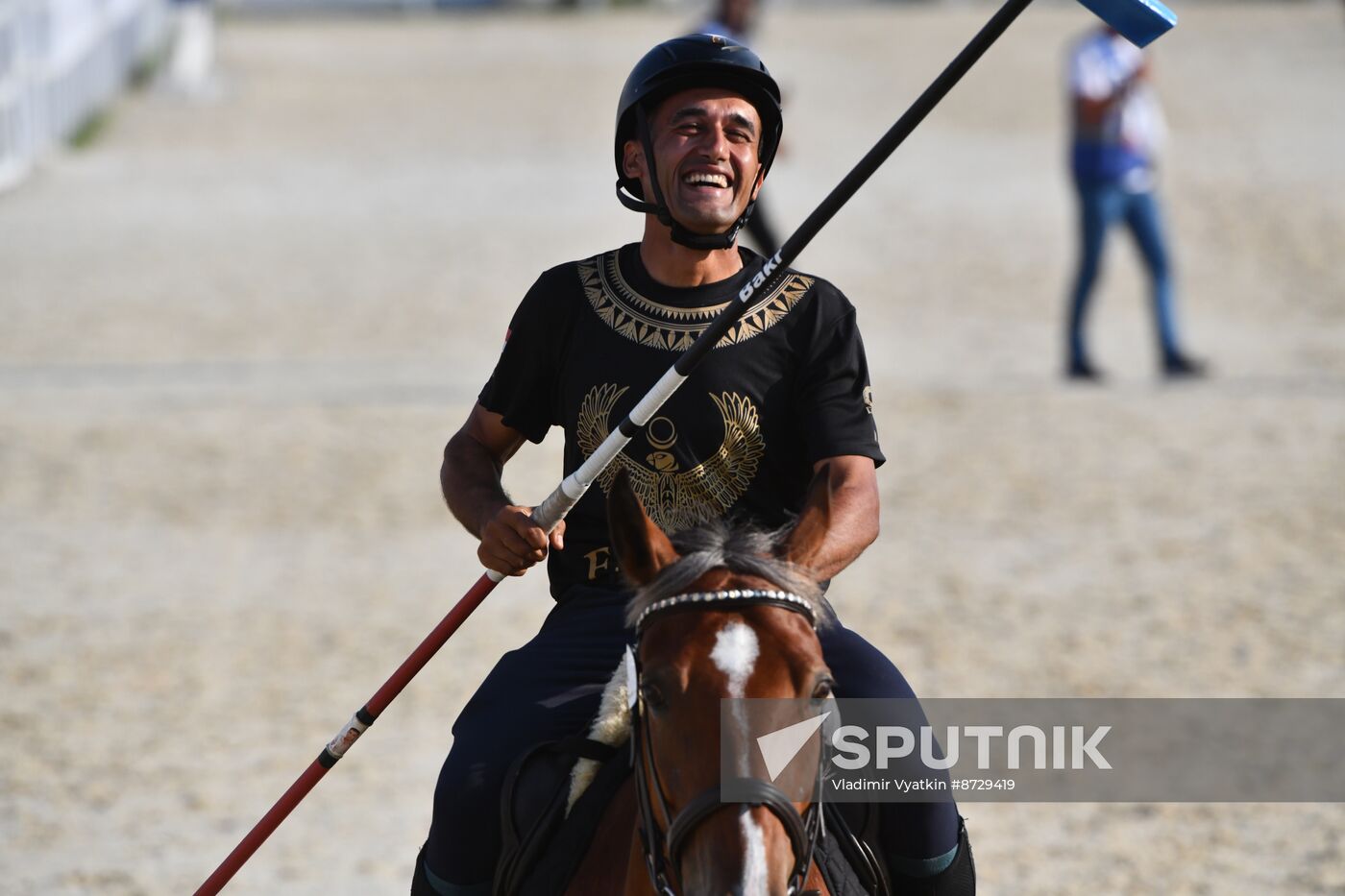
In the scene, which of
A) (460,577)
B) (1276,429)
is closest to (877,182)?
(1276,429)

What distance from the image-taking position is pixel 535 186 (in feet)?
66.8

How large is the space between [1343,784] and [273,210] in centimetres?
1479

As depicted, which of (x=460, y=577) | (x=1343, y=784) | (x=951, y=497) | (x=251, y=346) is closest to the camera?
(x=1343, y=784)

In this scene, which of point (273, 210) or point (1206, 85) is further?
point (1206, 85)

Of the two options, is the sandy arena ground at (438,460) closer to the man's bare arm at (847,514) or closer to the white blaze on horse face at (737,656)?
the man's bare arm at (847,514)

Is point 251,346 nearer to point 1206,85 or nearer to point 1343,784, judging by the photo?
point 1343,784

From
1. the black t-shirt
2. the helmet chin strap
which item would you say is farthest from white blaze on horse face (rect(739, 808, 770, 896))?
the helmet chin strap

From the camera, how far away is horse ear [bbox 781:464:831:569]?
2765mm

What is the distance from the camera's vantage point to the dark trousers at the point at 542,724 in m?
3.31

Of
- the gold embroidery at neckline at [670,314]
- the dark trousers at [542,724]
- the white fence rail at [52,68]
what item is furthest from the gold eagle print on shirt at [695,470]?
the white fence rail at [52,68]

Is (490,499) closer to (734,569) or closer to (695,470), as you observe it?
(695,470)

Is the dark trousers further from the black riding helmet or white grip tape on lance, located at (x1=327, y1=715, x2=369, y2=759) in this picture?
the black riding helmet

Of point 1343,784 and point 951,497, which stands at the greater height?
point 951,497

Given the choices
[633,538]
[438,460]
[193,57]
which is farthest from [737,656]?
[193,57]
